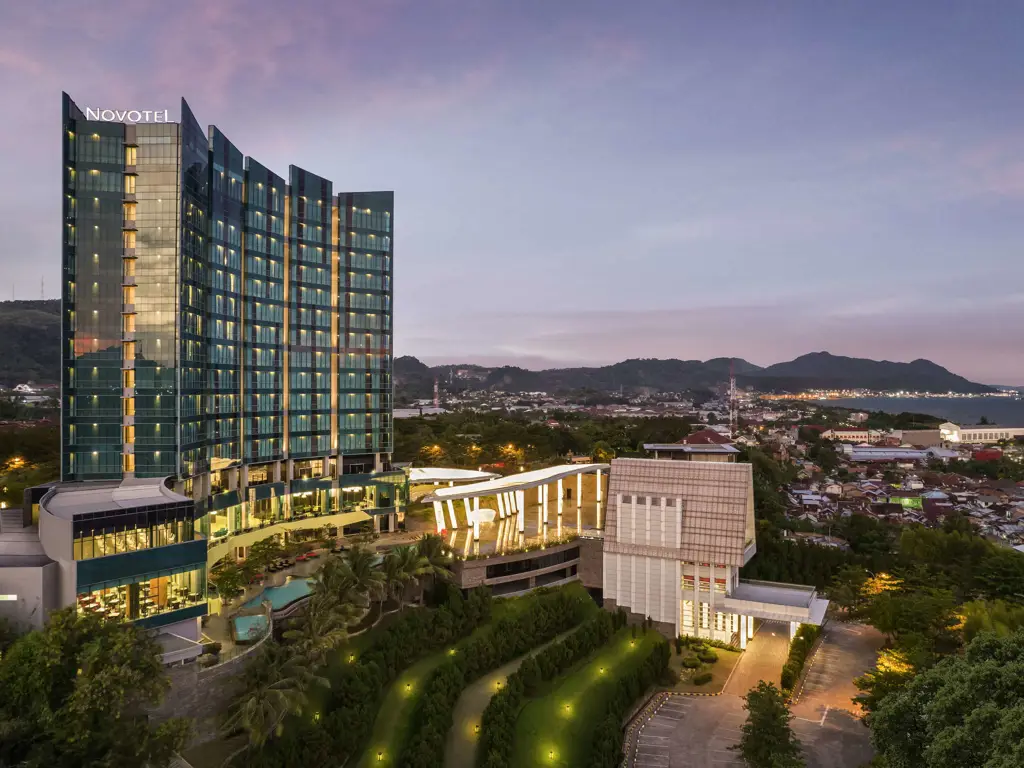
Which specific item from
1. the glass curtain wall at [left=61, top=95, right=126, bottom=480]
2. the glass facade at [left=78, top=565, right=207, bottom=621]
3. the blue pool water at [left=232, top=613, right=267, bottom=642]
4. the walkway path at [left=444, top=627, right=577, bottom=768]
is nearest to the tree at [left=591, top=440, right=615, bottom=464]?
the walkway path at [left=444, top=627, right=577, bottom=768]

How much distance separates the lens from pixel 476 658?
4256 centimetres

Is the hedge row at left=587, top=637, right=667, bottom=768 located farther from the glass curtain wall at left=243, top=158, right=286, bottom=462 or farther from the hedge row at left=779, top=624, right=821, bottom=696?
the glass curtain wall at left=243, top=158, right=286, bottom=462

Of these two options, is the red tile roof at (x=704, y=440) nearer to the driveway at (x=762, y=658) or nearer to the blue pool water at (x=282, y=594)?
the driveway at (x=762, y=658)

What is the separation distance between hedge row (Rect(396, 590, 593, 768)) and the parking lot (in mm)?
9926

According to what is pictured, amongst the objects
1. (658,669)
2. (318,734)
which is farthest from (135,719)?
(658,669)

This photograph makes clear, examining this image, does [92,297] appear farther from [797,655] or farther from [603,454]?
[603,454]

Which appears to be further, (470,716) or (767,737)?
(470,716)

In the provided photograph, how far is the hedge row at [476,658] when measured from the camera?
114 feet

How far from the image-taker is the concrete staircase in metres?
41.8

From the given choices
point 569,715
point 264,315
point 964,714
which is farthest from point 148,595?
point 964,714

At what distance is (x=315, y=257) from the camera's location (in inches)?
2714

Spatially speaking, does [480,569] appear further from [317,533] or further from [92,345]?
[92,345]

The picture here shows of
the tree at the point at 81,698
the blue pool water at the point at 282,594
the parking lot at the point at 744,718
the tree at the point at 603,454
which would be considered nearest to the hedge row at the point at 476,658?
the parking lot at the point at 744,718

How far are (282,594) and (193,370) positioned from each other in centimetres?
2142
